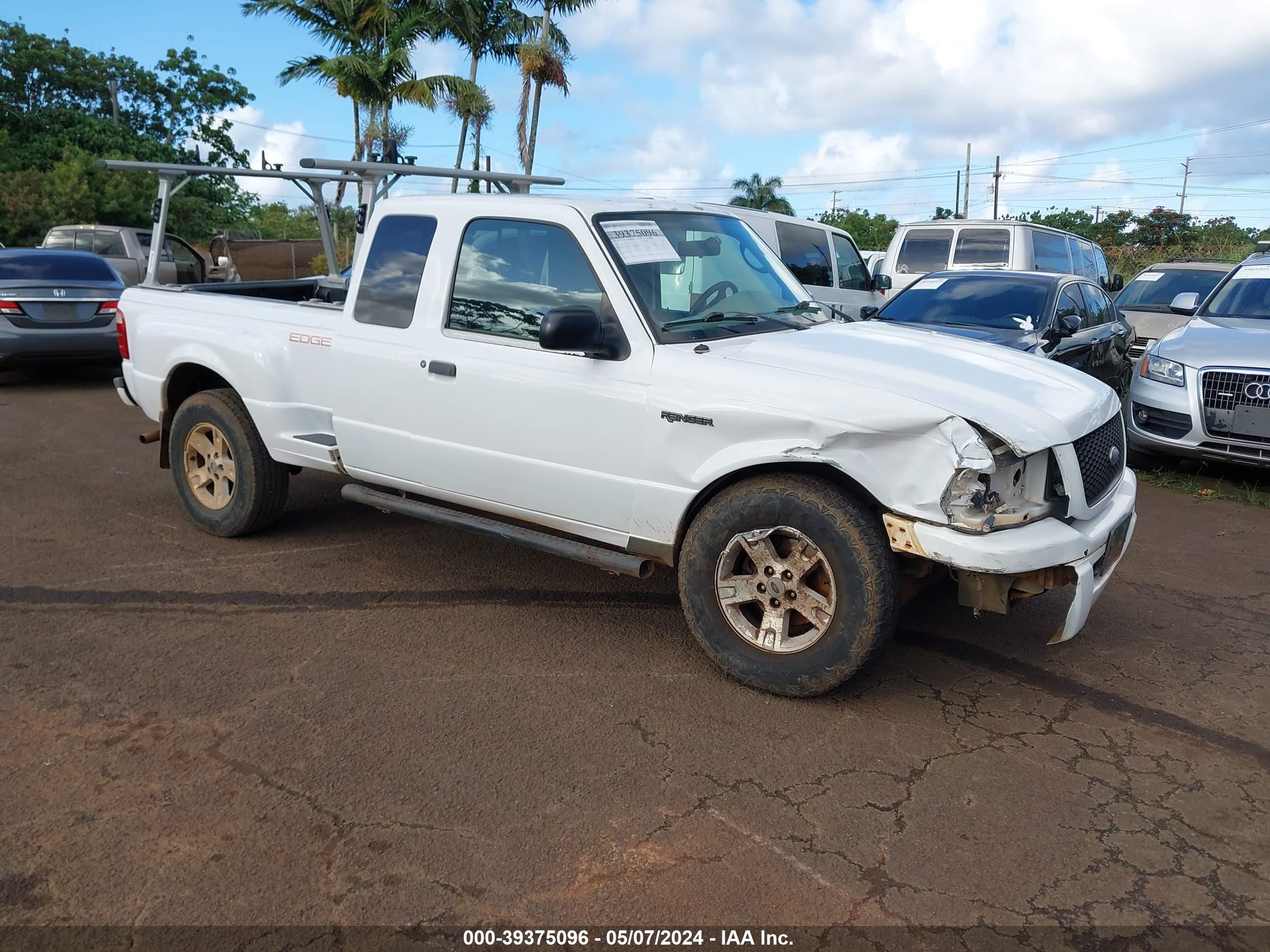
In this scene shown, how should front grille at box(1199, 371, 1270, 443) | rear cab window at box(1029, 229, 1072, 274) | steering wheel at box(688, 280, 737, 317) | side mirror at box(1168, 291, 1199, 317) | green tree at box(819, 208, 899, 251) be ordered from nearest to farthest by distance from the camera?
steering wheel at box(688, 280, 737, 317), front grille at box(1199, 371, 1270, 443), side mirror at box(1168, 291, 1199, 317), rear cab window at box(1029, 229, 1072, 274), green tree at box(819, 208, 899, 251)

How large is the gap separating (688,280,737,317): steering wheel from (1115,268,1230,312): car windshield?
11.3m

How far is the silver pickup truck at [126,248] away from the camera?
651 inches

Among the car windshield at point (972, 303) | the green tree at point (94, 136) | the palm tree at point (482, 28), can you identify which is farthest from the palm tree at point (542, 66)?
the car windshield at point (972, 303)

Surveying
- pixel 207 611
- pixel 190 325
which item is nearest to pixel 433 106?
pixel 190 325

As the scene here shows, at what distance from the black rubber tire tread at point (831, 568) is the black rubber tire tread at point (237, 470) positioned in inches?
107

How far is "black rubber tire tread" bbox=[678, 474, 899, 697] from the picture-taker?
3.64 m

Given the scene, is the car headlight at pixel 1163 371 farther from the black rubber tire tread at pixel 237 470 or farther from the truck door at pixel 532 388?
the black rubber tire tread at pixel 237 470

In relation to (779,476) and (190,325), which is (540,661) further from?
(190,325)

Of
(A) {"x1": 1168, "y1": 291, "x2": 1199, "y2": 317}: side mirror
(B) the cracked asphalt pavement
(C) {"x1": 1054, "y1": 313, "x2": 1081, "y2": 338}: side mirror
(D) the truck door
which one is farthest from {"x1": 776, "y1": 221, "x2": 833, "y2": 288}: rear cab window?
(D) the truck door

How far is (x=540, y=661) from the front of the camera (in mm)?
4289

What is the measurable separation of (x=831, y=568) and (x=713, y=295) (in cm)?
150

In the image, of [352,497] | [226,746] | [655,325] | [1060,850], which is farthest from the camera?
[352,497]

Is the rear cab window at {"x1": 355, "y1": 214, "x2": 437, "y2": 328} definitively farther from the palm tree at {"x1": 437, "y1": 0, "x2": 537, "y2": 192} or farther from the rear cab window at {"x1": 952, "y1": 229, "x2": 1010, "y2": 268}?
the palm tree at {"x1": 437, "y1": 0, "x2": 537, "y2": 192}

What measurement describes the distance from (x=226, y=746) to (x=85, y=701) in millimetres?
737
